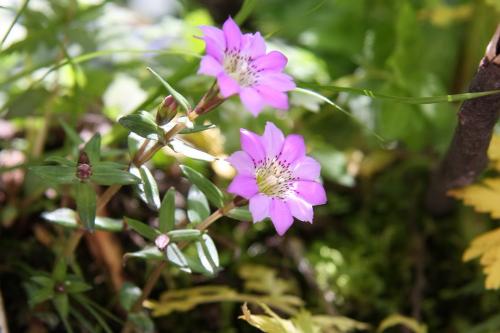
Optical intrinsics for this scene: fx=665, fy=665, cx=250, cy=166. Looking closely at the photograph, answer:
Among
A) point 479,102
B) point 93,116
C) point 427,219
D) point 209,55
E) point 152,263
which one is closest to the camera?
point 209,55

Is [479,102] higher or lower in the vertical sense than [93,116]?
lower

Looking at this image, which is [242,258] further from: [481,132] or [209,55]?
→ [209,55]

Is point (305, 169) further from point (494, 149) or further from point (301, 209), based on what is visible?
point (494, 149)

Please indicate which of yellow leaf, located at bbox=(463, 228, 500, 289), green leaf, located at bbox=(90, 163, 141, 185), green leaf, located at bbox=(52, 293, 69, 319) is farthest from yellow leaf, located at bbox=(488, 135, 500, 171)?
green leaf, located at bbox=(52, 293, 69, 319)

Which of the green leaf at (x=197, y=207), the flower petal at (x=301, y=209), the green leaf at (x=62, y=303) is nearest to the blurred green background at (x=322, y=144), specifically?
the green leaf at (x=62, y=303)

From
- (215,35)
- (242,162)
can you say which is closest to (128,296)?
(242,162)

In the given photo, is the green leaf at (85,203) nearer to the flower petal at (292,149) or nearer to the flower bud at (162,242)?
the flower bud at (162,242)

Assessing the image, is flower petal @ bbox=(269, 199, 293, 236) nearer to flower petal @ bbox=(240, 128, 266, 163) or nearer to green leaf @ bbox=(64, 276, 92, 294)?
flower petal @ bbox=(240, 128, 266, 163)

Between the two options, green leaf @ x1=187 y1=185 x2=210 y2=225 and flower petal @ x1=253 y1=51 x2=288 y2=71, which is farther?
green leaf @ x1=187 y1=185 x2=210 y2=225

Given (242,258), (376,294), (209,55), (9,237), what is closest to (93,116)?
(9,237)
